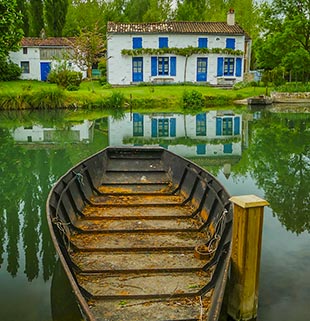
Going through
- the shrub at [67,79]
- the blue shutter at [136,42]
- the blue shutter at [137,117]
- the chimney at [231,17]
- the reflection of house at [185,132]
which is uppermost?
the chimney at [231,17]

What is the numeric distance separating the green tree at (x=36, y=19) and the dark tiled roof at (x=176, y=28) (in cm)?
1341

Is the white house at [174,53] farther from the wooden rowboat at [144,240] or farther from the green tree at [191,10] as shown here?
the wooden rowboat at [144,240]

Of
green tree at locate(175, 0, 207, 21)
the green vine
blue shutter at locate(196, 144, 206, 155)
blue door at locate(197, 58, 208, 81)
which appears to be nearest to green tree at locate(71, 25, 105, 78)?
the green vine

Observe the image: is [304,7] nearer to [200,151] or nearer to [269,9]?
[269,9]

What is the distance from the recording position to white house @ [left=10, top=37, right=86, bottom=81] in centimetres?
4122

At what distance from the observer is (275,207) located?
31.6ft

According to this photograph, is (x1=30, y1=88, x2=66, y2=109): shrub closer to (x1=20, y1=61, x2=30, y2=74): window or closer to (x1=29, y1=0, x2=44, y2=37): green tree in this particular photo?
(x1=20, y1=61, x2=30, y2=74): window

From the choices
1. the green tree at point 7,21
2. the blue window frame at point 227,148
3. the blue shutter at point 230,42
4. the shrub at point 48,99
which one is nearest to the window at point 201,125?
the blue window frame at point 227,148

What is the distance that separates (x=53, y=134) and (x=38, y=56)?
23.5 m

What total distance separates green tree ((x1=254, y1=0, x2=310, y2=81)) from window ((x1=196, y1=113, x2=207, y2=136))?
1277 cm

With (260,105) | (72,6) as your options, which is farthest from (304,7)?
(72,6)

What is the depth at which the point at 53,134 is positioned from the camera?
20688 mm

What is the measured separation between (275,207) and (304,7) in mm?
34683

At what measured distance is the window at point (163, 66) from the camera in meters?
39.5
